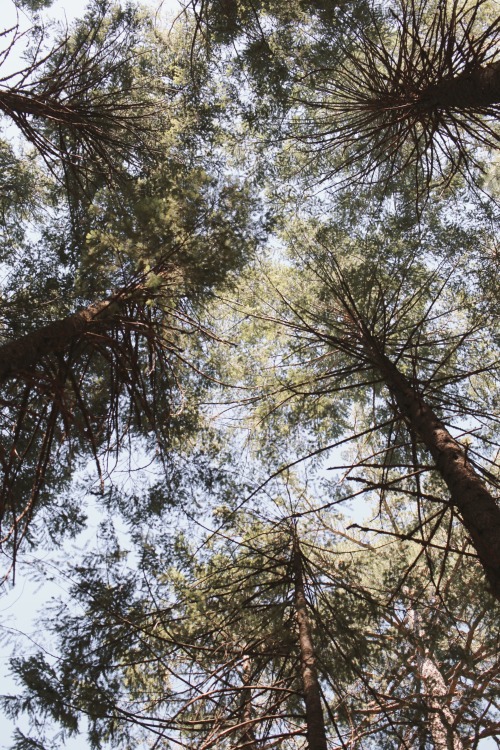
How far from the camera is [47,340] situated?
11.8 ft

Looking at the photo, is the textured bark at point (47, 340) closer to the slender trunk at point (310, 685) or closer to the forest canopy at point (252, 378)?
the forest canopy at point (252, 378)

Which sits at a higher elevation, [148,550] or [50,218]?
[50,218]

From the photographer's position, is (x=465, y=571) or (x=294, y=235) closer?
(x=465, y=571)

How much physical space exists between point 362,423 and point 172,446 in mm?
4266

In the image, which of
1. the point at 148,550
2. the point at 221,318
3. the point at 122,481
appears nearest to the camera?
the point at 148,550

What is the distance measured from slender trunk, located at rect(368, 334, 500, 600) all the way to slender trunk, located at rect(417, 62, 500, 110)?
203 cm

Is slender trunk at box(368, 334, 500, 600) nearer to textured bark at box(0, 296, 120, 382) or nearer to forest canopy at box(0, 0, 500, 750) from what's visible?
forest canopy at box(0, 0, 500, 750)

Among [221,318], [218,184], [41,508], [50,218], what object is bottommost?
[41,508]

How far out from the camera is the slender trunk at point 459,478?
260cm

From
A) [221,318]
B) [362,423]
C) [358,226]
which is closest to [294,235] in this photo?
[358,226]

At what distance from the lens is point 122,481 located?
717 centimetres

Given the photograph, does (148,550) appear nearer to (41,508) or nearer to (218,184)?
(41,508)

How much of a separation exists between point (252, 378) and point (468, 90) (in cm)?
520

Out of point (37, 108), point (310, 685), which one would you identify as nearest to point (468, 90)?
point (37, 108)
